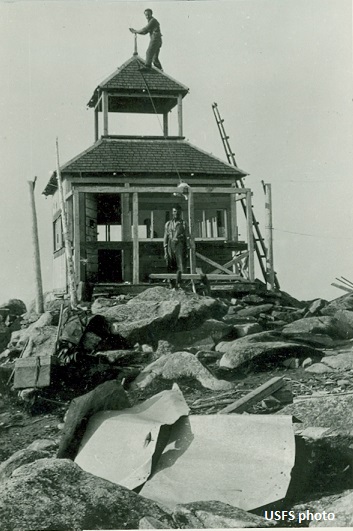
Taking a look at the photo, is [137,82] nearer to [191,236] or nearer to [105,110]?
[105,110]

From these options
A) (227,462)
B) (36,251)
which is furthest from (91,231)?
(227,462)

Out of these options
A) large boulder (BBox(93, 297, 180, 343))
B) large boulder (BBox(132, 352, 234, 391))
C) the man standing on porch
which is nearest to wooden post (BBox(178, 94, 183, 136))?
the man standing on porch

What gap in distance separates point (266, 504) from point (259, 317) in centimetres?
947

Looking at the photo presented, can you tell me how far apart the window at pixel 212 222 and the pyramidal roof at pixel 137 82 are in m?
3.85

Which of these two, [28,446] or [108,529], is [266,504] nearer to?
[108,529]

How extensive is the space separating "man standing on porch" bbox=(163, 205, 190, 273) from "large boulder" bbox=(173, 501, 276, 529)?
34.3 feet

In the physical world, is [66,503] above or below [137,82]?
below

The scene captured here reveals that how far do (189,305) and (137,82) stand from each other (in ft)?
34.3

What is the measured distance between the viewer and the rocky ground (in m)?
5.18

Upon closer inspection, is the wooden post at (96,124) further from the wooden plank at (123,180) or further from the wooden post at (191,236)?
the wooden post at (191,236)

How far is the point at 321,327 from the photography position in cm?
1335

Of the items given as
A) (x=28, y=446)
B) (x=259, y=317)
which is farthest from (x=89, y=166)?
(x=28, y=446)

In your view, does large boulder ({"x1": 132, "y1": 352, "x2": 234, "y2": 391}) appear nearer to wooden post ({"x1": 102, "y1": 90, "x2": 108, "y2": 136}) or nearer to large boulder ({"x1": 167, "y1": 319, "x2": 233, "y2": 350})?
large boulder ({"x1": 167, "y1": 319, "x2": 233, "y2": 350})

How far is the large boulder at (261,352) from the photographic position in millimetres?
10508
